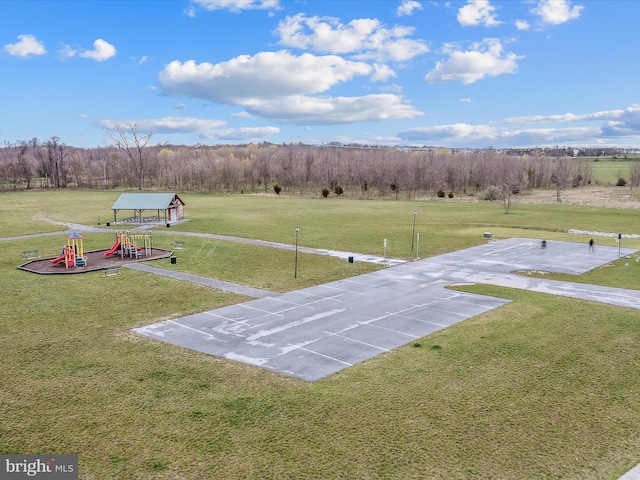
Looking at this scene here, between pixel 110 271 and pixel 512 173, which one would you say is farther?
pixel 512 173

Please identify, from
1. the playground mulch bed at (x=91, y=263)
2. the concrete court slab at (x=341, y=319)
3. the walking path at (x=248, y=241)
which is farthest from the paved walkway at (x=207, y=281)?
Result: the walking path at (x=248, y=241)

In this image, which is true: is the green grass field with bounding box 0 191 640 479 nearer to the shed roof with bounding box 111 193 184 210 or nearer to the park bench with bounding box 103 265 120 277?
the park bench with bounding box 103 265 120 277

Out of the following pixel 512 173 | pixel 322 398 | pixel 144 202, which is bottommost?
pixel 322 398

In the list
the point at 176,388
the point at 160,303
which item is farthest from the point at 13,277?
the point at 176,388

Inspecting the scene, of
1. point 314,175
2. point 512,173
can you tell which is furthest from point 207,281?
point 512,173

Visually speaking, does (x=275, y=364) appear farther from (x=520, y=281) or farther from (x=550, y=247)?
(x=550, y=247)

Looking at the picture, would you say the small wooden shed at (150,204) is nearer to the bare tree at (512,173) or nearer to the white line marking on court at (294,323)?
the white line marking on court at (294,323)

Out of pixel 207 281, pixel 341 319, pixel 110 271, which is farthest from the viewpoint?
pixel 110 271

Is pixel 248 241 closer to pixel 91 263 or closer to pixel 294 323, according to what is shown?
pixel 91 263
